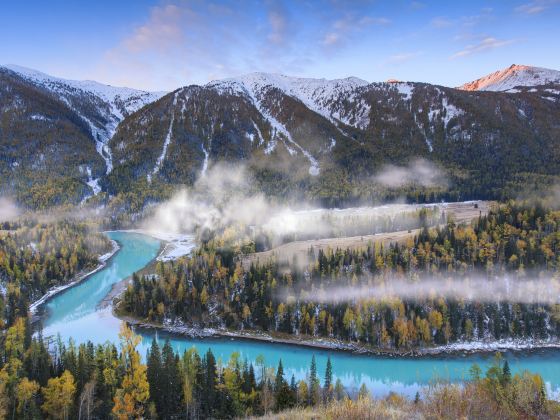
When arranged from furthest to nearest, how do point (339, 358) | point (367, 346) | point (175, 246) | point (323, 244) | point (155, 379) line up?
1. point (175, 246)
2. point (323, 244)
3. point (367, 346)
4. point (339, 358)
5. point (155, 379)

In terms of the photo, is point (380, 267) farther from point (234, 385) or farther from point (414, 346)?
point (234, 385)

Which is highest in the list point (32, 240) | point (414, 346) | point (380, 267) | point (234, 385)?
point (32, 240)

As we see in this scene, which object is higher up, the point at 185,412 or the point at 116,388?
the point at 116,388

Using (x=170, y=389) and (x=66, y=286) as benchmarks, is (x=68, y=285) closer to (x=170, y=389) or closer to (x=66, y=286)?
(x=66, y=286)

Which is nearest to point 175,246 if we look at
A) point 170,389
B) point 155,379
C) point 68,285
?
point 68,285

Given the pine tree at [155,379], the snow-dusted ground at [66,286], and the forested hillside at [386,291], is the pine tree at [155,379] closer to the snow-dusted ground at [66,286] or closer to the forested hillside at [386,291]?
the forested hillside at [386,291]

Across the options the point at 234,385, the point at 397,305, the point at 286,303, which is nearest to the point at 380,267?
the point at 397,305
